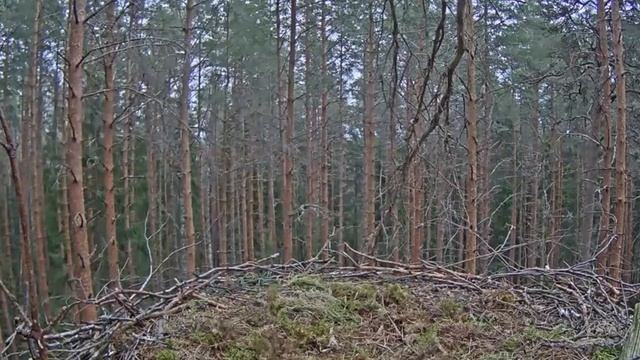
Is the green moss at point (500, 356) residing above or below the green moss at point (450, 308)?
below

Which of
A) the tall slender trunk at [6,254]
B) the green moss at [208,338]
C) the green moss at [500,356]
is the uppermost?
the green moss at [208,338]

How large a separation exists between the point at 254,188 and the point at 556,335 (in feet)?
61.5

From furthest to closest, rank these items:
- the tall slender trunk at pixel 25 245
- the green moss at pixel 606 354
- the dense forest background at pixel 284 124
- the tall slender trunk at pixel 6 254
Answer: the tall slender trunk at pixel 6 254 < the dense forest background at pixel 284 124 < the green moss at pixel 606 354 < the tall slender trunk at pixel 25 245

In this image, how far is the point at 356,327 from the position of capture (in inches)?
98.2

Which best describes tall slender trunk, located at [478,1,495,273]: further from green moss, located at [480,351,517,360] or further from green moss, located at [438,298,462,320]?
green moss, located at [480,351,517,360]

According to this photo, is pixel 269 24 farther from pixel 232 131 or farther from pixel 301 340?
pixel 301 340

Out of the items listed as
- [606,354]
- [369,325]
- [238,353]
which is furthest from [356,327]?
[606,354]

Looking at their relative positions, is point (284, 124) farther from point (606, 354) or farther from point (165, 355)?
point (606, 354)

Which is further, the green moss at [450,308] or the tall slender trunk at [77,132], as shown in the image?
the tall slender trunk at [77,132]

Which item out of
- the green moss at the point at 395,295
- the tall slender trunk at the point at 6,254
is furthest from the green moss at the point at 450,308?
the tall slender trunk at the point at 6,254

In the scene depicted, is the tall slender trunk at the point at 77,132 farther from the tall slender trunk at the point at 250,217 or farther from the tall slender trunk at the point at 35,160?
the tall slender trunk at the point at 250,217

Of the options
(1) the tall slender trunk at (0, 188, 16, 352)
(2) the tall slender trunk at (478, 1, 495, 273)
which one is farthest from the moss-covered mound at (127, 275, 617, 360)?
(1) the tall slender trunk at (0, 188, 16, 352)

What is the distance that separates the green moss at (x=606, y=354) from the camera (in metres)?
2.08

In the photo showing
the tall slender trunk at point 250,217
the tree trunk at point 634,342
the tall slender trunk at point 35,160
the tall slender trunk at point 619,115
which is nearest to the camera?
the tree trunk at point 634,342
